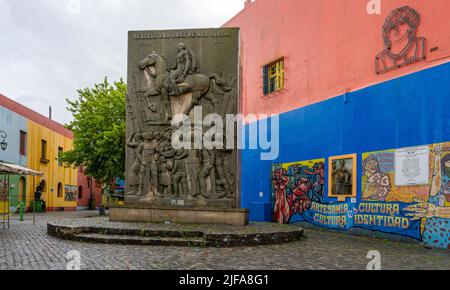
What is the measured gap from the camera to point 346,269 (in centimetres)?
735

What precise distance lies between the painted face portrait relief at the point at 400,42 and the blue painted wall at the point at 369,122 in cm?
50

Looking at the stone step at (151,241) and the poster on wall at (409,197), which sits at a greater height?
the poster on wall at (409,197)

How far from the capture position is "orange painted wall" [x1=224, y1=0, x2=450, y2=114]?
11727 mm

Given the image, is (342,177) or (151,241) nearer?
(151,241)

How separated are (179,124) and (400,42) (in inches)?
266

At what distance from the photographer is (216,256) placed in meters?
8.52

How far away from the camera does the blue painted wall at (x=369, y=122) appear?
11.3 metres

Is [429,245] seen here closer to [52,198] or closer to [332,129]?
[332,129]

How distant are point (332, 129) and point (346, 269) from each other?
826 centimetres

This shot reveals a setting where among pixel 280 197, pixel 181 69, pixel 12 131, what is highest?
pixel 181 69

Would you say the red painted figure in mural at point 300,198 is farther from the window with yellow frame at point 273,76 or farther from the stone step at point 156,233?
the stone step at point 156,233

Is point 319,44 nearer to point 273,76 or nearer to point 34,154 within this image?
point 273,76

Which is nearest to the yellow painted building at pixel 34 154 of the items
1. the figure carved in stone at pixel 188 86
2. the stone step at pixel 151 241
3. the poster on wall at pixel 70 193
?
the poster on wall at pixel 70 193

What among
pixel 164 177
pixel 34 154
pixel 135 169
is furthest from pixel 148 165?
pixel 34 154
